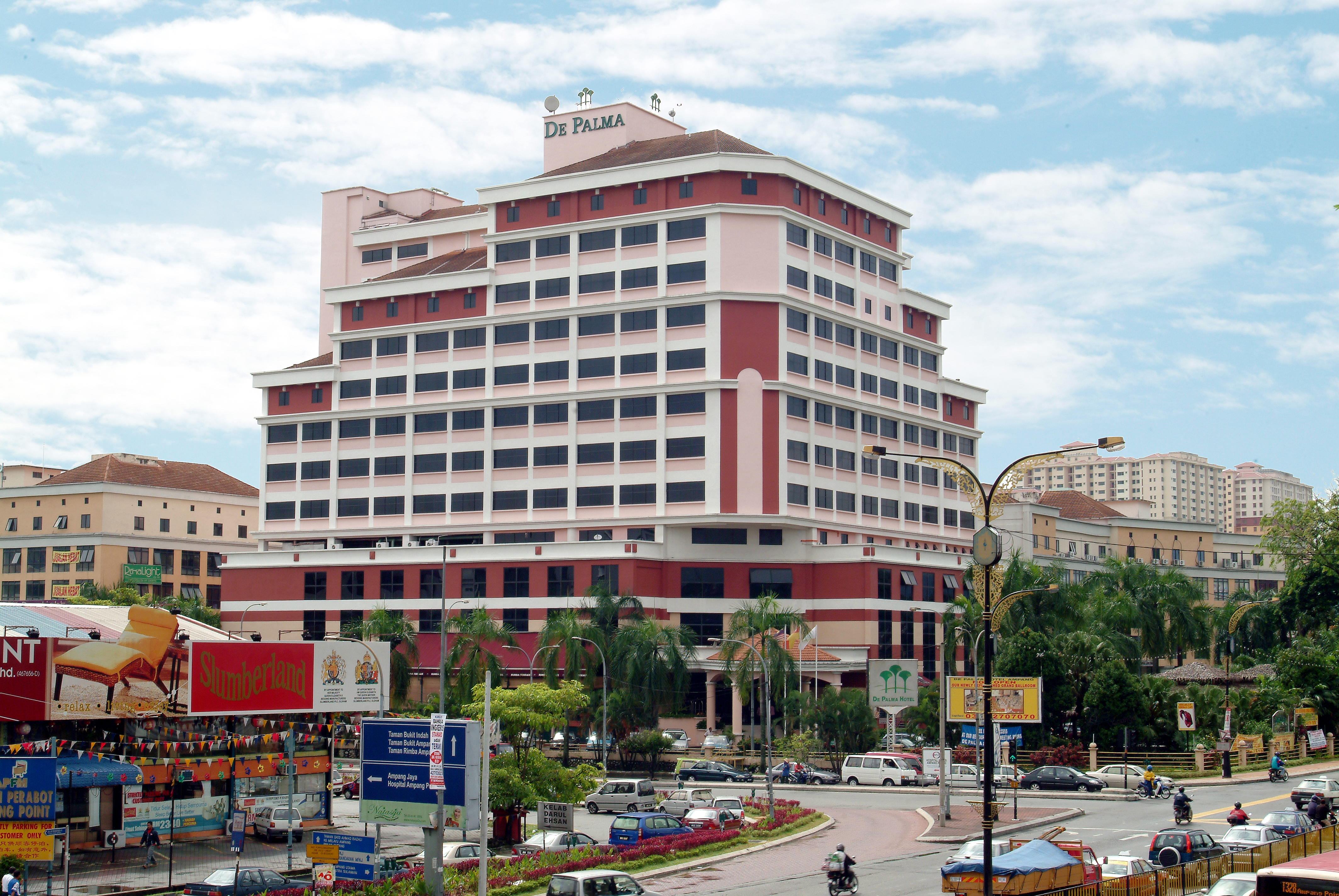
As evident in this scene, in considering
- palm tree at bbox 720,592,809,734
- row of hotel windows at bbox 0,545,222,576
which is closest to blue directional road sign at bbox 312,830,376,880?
palm tree at bbox 720,592,809,734

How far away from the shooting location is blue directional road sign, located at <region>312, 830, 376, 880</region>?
36.6 metres

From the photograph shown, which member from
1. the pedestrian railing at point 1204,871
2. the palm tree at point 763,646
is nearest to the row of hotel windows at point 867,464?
the palm tree at point 763,646

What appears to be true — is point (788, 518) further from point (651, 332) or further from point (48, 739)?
point (48, 739)

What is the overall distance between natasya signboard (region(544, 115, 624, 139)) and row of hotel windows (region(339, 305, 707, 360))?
63.1ft

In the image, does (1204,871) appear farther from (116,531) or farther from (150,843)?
(116,531)

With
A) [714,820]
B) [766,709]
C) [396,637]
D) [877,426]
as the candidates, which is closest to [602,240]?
[877,426]

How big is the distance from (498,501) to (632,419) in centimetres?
1292

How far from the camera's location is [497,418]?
108 metres

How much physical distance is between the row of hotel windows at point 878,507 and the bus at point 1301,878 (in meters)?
78.6

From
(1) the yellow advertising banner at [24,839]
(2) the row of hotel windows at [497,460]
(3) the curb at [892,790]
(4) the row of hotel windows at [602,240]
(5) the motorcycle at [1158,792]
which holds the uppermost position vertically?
(4) the row of hotel windows at [602,240]

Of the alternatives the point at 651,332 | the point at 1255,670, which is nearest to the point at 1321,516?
the point at 1255,670

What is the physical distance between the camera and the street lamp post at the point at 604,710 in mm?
80062

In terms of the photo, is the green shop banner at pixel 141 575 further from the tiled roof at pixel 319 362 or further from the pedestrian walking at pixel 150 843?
the pedestrian walking at pixel 150 843

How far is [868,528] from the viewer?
10950 centimetres
